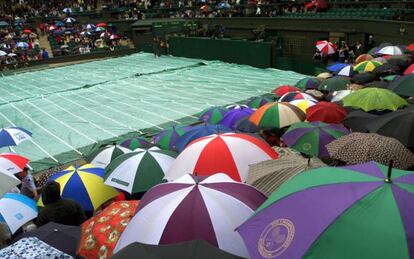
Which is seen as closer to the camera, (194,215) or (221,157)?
(194,215)

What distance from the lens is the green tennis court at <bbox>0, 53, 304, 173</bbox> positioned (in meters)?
13.9

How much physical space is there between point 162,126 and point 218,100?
3655mm

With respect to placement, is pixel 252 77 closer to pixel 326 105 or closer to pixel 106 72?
pixel 106 72

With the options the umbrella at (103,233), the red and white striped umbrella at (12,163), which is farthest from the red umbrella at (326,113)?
the red and white striped umbrella at (12,163)

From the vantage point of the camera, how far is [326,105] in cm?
867

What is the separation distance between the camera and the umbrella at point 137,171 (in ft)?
21.5

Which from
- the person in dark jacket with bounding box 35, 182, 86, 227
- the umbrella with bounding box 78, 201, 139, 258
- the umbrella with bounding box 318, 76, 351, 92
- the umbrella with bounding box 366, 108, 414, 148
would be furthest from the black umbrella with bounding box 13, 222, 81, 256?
the umbrella with bounding box 318, 76, 351, 92

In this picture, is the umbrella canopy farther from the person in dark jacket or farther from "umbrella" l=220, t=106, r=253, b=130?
the person in dark jacket

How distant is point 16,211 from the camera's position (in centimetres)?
592

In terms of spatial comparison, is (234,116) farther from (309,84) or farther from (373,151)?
(373,151)

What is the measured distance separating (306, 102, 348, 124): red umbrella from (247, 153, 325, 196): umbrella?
332cm

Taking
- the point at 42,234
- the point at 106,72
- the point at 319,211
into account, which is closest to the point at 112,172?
the point at 42,234

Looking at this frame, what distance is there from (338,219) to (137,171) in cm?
426

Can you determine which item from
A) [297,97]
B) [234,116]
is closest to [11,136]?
[234,116]
